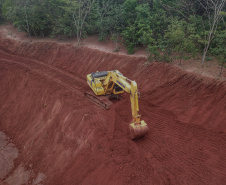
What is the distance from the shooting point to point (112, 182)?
8.69 m

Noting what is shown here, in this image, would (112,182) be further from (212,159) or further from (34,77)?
(34,77)

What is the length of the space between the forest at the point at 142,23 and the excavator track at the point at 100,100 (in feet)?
20.5

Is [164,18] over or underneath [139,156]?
over

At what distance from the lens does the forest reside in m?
15.2

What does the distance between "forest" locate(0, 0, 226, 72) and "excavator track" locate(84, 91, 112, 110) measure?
20.5ft

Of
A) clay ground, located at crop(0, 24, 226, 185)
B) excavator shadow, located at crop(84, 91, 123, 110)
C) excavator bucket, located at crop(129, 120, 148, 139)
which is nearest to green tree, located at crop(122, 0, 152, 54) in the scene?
clay ground, located at crop(0, 24, 226, 185)

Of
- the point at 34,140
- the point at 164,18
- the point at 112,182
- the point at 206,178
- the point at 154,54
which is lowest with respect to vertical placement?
the point at 34,140

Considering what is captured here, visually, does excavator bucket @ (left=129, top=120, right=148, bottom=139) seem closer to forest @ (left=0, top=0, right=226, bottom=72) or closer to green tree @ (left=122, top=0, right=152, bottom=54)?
forest @ (left=0, top=0, right=226, bottom=72)

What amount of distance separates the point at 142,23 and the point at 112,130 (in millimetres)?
11900

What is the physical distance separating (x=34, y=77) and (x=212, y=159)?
15463 mm

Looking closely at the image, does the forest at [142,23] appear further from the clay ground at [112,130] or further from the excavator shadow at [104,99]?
the excavator shadow at [104,99]

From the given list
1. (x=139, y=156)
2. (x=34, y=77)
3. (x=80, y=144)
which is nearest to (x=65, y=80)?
(x=34, y=77)

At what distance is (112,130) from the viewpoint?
11078mm

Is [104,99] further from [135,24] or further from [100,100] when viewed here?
[135,24]
